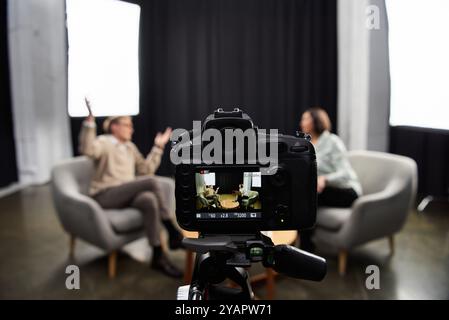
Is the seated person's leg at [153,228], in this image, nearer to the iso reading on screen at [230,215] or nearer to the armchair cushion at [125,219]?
the armchair cushion at [125,219]

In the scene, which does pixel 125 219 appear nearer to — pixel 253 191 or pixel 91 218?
pixel 91 218

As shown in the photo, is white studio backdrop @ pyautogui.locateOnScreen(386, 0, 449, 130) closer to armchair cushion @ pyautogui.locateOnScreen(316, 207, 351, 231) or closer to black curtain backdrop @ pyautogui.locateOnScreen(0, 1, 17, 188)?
armchair cushion @ pyautogui.locateOnScreen(316, 207, 351, 231)

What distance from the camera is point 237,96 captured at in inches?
160

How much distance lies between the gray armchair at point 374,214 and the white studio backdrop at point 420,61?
559 millimetres

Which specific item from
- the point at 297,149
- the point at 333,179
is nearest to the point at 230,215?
the point at 297,149

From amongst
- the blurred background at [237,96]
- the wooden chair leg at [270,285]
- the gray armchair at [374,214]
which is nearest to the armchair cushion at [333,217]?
the gray armchair at [374,214]

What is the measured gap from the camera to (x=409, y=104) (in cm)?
304

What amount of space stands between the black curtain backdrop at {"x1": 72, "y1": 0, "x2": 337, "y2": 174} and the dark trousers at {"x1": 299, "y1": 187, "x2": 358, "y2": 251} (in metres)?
1.47

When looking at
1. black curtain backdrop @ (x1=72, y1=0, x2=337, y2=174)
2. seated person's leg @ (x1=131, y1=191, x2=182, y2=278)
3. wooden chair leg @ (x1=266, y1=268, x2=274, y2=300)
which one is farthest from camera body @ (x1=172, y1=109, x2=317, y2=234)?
black curtain backdrop @ (x1=72, y1=0, x2=337, y2=174)

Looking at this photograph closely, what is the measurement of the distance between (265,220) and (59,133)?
4.18 metres

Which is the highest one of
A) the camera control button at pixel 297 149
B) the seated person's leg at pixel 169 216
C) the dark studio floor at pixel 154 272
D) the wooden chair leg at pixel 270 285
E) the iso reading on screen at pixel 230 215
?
the camera control button at pixel 297 149

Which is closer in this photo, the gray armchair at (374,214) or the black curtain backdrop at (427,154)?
the gray armchair at (374,214)

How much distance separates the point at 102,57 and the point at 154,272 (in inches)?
51.7

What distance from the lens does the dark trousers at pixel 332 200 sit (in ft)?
8.11
